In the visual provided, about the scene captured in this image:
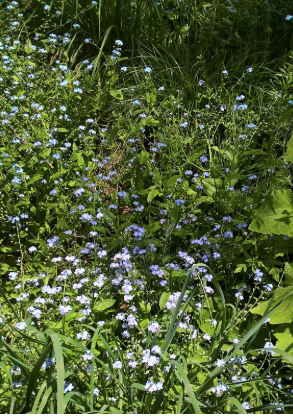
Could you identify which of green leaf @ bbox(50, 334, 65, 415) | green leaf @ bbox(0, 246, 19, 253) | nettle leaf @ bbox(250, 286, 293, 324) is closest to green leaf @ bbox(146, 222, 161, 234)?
nettle leaf @ bbox(250, 286, 293, 324)

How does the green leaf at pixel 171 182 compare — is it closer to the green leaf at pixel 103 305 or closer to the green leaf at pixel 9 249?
the green leaf at pixel 103 305

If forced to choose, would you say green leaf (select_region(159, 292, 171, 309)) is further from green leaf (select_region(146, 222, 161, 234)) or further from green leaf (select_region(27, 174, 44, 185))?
green leaf (select_region(27, 174, 44, 185))

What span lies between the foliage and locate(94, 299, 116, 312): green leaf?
0.04 ft

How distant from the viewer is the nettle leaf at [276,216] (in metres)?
2.09

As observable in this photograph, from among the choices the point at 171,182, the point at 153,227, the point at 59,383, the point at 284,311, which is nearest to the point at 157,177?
the point at 171,182

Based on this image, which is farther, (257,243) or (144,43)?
(144,43)

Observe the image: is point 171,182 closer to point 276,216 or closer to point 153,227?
point 153,227

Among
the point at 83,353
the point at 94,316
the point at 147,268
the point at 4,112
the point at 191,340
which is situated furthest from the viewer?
the point at 4,112

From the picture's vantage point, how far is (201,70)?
3475mm

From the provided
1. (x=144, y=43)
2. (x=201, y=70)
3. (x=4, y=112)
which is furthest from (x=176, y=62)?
(x=4, y=112)

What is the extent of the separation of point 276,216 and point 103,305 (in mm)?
1006

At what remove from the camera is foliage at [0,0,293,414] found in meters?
1.62

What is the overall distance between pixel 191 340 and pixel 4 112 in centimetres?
205

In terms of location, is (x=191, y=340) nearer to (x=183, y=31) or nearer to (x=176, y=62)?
(x=176, y=62)
